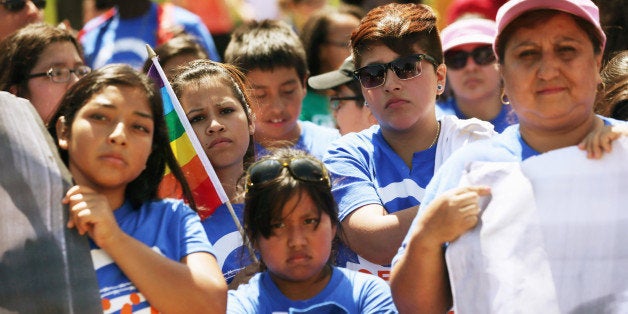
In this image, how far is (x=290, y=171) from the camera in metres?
3.73

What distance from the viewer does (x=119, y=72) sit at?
3645 mm

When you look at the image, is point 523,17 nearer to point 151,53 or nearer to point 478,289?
point 478,289

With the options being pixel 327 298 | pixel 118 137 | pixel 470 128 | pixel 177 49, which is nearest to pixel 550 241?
pixel 327 298

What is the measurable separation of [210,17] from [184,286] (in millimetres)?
4896

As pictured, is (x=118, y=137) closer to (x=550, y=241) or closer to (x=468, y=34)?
(x=550, y=241)

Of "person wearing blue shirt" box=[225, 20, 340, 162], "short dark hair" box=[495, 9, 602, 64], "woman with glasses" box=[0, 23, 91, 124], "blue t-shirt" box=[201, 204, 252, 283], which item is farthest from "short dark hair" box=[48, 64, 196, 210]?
"person wearing blue shirt" box=[225, 20, 340, 162]

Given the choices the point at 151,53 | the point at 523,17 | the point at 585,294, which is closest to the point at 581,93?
the point at 523,17

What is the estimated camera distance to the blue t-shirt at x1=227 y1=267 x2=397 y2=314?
3.57 metres

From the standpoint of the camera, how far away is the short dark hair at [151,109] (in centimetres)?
360

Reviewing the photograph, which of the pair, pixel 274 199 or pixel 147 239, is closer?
pixel 147 239

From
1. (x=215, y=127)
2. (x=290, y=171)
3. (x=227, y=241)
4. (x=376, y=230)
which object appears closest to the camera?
(x=290, y=171)

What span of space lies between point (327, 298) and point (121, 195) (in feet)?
2.33

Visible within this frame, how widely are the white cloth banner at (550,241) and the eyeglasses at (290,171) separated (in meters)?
0.67

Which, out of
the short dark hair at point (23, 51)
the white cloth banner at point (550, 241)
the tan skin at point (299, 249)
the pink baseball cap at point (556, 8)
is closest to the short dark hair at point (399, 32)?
the tan skin at point (299, 249)
